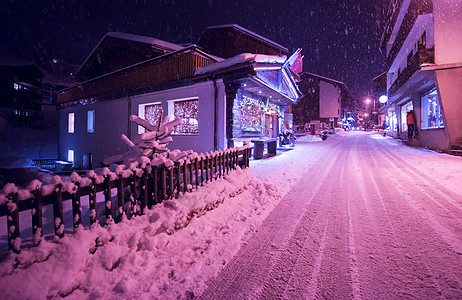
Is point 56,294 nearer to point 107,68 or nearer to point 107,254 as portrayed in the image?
point 107,254

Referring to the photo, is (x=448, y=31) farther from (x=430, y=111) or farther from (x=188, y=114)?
(x=188, y=114)

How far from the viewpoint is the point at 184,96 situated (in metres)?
12.3

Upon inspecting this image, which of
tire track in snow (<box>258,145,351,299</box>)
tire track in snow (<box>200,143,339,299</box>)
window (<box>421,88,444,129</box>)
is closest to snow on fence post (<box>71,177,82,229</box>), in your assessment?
tire track in snow (<box>200,143,339,299</box>)

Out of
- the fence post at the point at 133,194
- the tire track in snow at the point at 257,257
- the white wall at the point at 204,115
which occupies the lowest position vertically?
the tire track in snow at the point at 257,257

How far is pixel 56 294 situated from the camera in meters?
2.00

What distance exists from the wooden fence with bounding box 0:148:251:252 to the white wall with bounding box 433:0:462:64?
46.4 feet

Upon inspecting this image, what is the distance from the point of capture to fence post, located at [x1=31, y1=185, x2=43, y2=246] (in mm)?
2209

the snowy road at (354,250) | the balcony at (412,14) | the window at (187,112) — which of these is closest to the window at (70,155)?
the window at (187,112)

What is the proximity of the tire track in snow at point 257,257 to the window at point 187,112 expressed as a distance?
8.88m

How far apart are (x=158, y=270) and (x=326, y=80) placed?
4600cm

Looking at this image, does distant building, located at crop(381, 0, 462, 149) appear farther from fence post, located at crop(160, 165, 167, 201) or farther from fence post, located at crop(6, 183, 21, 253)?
fence post, located at crop(6, 183, 21, 253)

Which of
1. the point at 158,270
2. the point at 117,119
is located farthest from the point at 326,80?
the point at 158,270

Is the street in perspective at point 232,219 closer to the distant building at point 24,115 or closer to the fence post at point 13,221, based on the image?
the fence post at point 13,221

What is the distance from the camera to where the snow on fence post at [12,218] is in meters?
2.06
